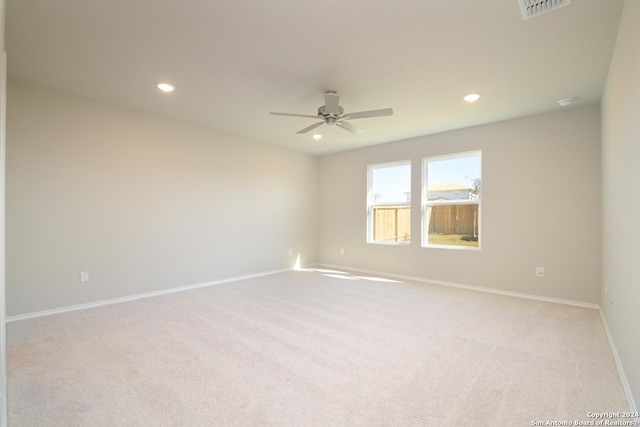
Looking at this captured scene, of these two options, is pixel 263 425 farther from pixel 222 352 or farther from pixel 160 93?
pixel 160 93

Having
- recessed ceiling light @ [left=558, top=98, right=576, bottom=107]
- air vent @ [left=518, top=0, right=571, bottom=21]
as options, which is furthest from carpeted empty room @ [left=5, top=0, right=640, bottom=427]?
recessed ceiling light @ [left=558, top=98, right=576, bottom=107]

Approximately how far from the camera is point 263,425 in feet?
5.11

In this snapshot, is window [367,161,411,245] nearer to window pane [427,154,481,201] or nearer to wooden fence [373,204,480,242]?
wooden fence [373,204,480,242]

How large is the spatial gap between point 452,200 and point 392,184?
1138 mm

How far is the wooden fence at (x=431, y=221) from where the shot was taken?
15.1 ft

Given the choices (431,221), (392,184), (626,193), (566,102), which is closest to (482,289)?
(431,221)

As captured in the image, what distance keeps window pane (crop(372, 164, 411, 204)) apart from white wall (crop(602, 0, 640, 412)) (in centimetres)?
282

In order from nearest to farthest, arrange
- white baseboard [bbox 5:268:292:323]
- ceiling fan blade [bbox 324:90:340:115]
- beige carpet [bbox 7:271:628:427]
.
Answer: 1. beige carpet [bbox 7:271:628:427]
2. ceiling fan blade [bbox 324:90:340:115]
3. white baseboard [bbox 5:268:292:323]

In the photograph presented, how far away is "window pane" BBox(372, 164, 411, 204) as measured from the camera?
17.4ft

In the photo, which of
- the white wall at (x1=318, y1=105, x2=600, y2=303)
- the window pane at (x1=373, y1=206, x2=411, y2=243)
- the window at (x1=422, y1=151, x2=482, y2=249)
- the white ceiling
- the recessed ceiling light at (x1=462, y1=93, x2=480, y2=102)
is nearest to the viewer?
the white ceiling

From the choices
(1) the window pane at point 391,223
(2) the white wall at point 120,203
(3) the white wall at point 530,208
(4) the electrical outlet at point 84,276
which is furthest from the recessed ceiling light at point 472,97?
(4) the electrical outlet at point 84,276

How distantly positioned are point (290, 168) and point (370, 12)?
4078 mm

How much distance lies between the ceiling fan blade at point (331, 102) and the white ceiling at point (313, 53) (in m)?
0.12

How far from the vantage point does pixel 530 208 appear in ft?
13.0
